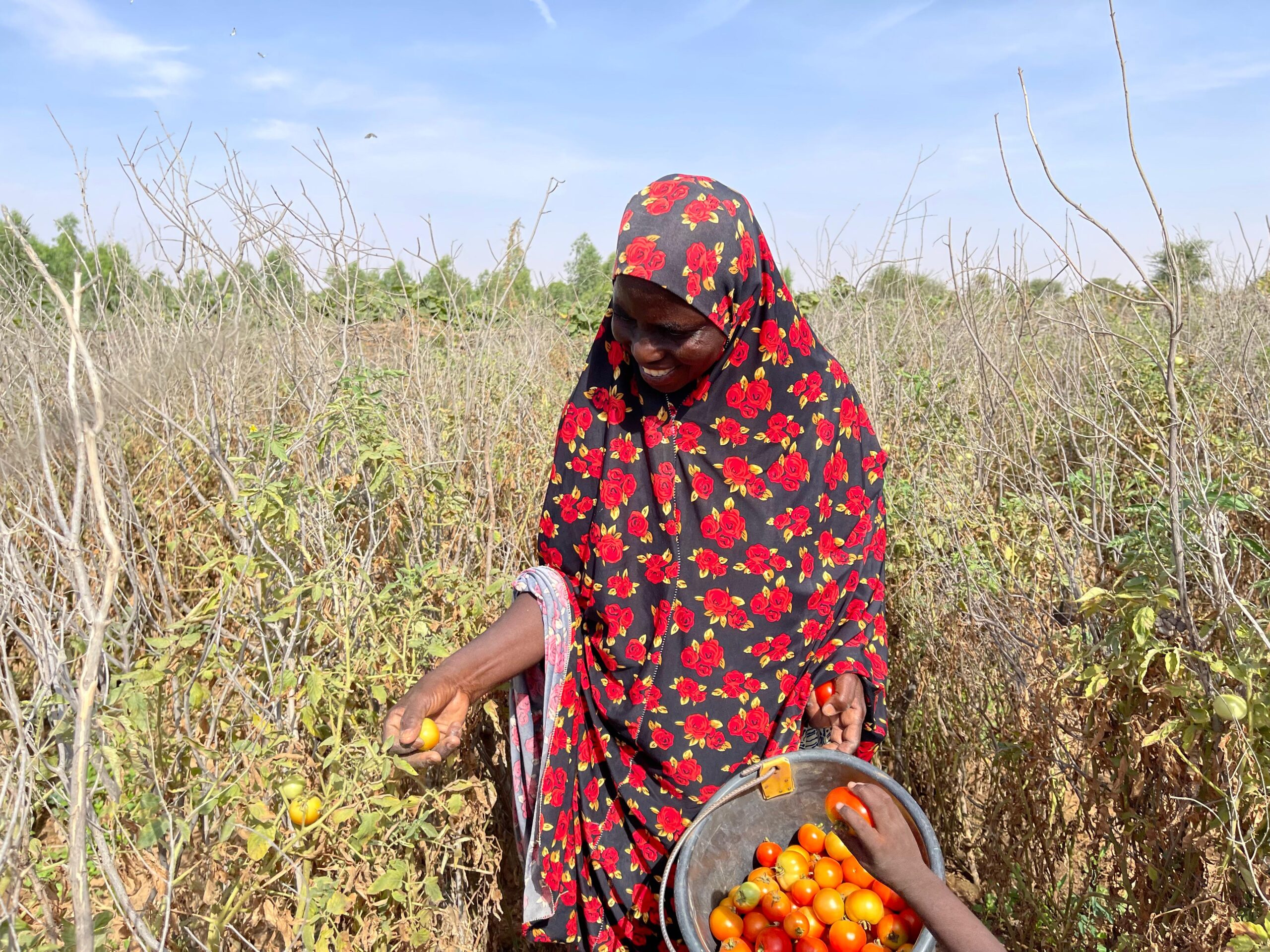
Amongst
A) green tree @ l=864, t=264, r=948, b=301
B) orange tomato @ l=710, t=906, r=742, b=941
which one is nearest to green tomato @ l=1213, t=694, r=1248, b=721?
orange tomato @ l=710, t=906, r=742, b=941

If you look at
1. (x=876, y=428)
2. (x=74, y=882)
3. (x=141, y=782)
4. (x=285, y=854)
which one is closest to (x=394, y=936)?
(x=285, y=854)

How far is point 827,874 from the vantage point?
141 centimetres

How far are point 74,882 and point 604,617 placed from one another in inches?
34.3

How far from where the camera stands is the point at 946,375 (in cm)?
365

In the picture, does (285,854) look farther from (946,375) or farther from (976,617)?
(946,375)

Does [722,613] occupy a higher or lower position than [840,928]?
higher

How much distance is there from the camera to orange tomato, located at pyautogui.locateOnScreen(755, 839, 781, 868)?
1.50 metres

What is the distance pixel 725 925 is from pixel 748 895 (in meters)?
0.07

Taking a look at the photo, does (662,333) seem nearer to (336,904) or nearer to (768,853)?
(768,853)

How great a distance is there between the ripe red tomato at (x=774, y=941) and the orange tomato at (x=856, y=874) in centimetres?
13

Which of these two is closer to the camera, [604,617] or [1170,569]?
[1170,569]

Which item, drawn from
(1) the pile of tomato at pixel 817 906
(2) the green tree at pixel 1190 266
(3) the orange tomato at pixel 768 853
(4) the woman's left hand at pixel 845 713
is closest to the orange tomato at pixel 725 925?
(1) the pile of tomato at pixel 817 906

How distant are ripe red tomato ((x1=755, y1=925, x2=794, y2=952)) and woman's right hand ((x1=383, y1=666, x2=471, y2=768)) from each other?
0.56 meters

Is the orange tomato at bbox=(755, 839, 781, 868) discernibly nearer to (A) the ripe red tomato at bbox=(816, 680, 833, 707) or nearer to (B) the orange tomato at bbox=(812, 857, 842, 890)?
(B) the orange tomato at bbox=(812, 857, 842, 890)
